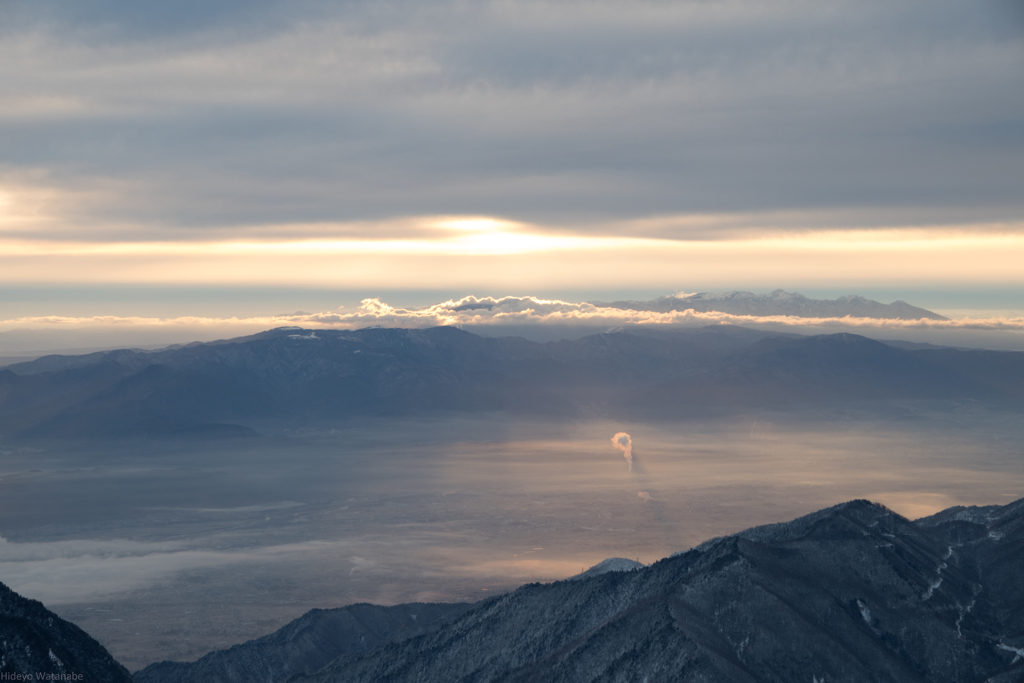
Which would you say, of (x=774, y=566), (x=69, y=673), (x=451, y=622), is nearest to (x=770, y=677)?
(x=774, y=566)

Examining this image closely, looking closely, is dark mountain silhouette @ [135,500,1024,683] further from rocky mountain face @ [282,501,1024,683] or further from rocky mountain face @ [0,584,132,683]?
rocky mountain face @ [0,584,132,683]

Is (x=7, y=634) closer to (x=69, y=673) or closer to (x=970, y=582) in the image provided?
(x=69, y=673)

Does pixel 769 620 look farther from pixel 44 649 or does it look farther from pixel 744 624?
pixel 44 649

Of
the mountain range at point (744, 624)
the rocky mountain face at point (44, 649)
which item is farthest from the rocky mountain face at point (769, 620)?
the rocky mountain face at point (44, 649)

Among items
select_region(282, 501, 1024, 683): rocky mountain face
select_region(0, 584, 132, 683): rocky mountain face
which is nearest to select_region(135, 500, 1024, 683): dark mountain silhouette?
select_region(282, 501, 1024, 683): rocky mountain face

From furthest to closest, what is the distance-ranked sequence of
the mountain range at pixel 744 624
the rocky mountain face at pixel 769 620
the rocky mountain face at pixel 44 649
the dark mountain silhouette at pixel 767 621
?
the dark mountain silhouette at pixel 767 621 → the rocky mountain face at pixel 769 620 → the mountain range at pixel 744 624 → the rocky mountain face at pixel 44 649

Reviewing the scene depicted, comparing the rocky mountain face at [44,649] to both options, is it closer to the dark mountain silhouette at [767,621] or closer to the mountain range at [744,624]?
the mountain range at [744,624]
